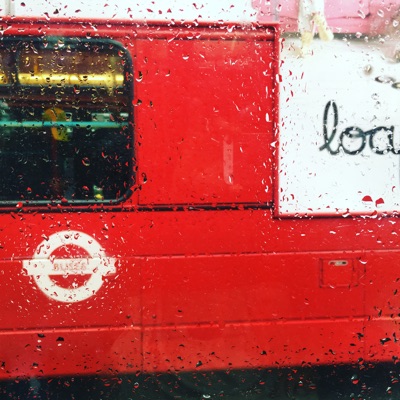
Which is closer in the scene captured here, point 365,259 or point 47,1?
point 47,1

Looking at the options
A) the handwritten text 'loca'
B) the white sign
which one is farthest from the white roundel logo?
the handwritten text 'loca'

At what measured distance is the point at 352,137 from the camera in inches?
105

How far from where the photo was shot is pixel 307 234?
2684mm

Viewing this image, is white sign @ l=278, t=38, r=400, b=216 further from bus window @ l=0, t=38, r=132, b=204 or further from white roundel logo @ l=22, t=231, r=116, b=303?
white roundel logo @ l=22, t=231, r=116, b=303

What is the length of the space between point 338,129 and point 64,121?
1.41 metres

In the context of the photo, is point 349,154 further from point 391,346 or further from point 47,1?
point 47,1

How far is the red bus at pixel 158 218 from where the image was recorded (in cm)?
255

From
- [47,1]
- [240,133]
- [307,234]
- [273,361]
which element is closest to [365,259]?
[307,234]

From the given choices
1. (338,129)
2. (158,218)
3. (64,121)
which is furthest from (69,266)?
(338,129)

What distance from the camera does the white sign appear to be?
264cm

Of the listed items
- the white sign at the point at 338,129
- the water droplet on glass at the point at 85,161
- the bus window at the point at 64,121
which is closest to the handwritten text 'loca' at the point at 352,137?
the white sign at the point at 338,129

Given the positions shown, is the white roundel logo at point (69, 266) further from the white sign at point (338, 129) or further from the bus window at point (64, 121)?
the white sign at point (338, 129)

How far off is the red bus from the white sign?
1.7 inches

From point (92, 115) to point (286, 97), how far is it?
999 mm
